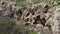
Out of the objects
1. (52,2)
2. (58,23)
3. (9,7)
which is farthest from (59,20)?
(9,7)

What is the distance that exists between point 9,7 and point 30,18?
613 cm

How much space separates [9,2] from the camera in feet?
110

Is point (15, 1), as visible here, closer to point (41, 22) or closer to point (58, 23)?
point (41, 22)

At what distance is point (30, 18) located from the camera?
25.6 meters

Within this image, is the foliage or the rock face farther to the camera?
the foliage

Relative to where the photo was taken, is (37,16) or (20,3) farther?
(20,3)

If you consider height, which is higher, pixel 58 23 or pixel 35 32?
pixel 58 23

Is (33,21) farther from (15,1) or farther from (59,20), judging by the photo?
(15,1)

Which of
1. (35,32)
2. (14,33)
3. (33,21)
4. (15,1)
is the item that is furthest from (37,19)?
(15,1)

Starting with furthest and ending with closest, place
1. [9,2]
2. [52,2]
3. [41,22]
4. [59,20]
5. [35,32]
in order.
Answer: [9,2] → [52,2] → [41,22] → [35,32] → [59,20]

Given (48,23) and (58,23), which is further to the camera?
(48,23)

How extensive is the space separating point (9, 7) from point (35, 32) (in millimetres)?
9882

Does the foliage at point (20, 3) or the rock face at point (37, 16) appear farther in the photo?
the foliage at point (20, 3)

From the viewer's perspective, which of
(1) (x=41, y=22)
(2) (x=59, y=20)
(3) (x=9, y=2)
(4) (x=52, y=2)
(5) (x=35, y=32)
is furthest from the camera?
(3) (x=9, y=2)
